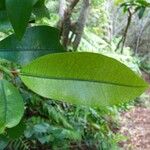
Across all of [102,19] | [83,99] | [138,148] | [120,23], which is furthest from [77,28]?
[120,23]

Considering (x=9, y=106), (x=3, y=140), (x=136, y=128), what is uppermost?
(x=9, y=106)

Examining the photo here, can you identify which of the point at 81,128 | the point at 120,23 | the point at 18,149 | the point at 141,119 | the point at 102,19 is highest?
the point at 18,149

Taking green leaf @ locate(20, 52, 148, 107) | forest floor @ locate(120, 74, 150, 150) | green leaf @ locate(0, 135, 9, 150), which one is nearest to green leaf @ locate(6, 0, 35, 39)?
green leaf @ locate(20, 52, 148, 107)

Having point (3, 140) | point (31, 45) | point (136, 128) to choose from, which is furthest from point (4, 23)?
point (136, 128)

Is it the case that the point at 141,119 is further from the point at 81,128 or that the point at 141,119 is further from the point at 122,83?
the point at 122,83

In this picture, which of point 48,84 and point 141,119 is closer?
point 48,84

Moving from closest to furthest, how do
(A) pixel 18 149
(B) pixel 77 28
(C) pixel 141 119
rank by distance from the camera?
(A) pixel 18 149 → (B) pixel 77 28 → (C) pixel 141 119

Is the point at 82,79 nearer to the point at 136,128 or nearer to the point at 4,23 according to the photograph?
the point at 4,23
